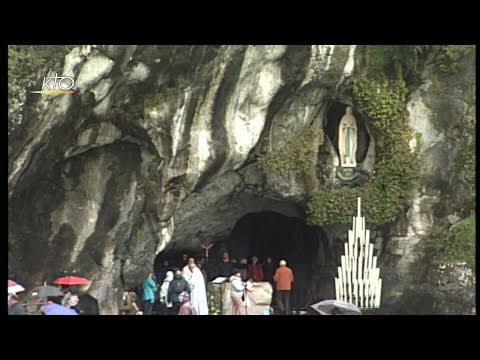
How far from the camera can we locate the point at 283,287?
758 inches

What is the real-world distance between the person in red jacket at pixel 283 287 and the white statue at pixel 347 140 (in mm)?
2474

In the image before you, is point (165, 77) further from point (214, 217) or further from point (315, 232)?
point (315, 232)

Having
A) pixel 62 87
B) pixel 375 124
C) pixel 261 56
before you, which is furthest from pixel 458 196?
pixel 62 87

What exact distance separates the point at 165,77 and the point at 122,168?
2032 mm

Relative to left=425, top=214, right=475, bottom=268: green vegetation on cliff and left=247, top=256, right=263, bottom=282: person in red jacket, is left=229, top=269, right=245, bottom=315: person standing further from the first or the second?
left=425, top=214, right=475, bottom=268: green vegetation on cliff

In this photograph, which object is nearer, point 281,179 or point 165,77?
point 165,77

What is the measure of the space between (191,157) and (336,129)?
10.5 feet

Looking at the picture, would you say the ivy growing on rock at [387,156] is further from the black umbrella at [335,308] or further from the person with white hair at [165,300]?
the person with white hair at [165,300]

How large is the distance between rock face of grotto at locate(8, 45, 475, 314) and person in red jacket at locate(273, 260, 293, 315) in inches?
61.7

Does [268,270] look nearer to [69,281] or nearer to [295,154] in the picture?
[295,154]

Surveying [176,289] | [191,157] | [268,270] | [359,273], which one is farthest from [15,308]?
[268,270]

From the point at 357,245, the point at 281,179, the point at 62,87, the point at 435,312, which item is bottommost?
the point at 435,312

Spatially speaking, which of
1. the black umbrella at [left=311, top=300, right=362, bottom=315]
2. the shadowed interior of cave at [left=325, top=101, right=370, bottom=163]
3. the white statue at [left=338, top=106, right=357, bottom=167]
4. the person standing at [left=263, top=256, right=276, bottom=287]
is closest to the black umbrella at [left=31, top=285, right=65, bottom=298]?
the black umbrella at [left=311, top=300, right=362, bottom=315]

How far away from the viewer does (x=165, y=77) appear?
1778cm
